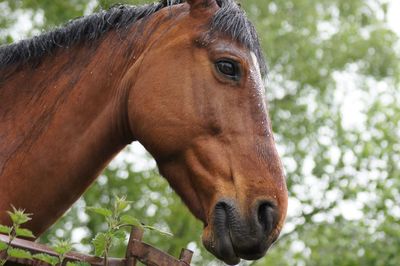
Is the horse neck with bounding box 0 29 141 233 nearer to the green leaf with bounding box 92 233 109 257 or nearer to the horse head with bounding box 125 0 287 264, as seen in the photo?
the horse head with bounding box 125 0 287 264

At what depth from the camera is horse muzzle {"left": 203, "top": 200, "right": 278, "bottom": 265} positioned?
3609 millimetres

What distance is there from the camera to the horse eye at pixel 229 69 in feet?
13.0

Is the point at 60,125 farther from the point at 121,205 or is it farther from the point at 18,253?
the point at 18,253

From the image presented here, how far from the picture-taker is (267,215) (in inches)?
142

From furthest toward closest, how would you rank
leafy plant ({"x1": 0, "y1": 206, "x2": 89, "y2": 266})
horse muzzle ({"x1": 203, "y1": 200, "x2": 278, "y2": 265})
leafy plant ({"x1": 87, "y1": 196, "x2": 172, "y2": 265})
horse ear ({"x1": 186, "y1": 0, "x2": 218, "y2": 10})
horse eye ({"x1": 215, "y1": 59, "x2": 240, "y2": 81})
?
horse ear ({"x1": 186, "y1": 0, "x2": 218, "y2": 10}) → horse eye ({"x1": 215, "y1": 59, "x2": 240, "y2": 81}) → horse muzzle ({"x1": 203, "y1": 200, "x2": 278, "y2": 265}) → leafy plant ({"x1": 87, "y1": 196, "x2": 172, "y2": 265}) → leafy plant ({"x1": 0, "y1": 206, "x2": 89, "y2": 266})

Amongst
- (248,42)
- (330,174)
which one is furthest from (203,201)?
(330,174)

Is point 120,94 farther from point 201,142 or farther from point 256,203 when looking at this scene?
point 256,203

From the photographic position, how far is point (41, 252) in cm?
303

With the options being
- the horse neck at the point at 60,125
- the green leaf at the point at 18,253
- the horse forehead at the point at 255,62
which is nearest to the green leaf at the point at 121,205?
the green leaf at the point at 18,253

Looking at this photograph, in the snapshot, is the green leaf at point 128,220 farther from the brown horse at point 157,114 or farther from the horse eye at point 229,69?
the horse eye at point 229,69

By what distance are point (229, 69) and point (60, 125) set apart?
0.79 meters

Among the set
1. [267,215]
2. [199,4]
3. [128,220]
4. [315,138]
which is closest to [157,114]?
[199,4]

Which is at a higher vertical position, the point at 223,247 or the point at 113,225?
the point at 223,247

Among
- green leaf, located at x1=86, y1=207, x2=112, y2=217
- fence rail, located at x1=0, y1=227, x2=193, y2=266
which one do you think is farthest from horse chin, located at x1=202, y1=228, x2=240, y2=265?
green leaf, located at x1=86, y1=207, x2=112, y2=217
